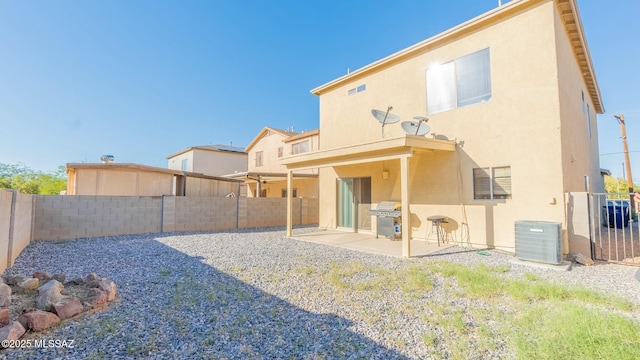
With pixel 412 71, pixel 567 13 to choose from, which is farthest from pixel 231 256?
pixel 567 13

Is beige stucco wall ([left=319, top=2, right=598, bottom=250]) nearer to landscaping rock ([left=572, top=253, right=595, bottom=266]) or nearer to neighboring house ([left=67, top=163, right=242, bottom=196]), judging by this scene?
landscaping rock ([left=572, top=253, right=595, bottom=266])

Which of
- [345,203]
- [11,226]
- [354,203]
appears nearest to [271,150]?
[345,203]

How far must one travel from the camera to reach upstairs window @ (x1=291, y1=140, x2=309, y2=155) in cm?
1944

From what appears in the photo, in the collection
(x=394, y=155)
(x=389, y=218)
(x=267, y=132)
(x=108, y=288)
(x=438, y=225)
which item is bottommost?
(x=108, y=288)

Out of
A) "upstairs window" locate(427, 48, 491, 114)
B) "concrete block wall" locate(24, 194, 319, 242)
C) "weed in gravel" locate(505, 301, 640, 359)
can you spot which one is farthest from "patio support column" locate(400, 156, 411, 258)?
"concrete block wall" locate(24, 194, 319, 242)

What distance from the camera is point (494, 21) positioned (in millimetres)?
8070

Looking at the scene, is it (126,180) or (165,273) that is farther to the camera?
(126,180)

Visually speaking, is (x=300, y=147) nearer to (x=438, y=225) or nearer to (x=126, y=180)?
(x=126, y=180)

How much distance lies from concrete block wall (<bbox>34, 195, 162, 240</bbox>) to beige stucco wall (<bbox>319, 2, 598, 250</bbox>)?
964 centimetres

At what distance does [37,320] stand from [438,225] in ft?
30.0

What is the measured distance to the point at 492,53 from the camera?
26.7 feet

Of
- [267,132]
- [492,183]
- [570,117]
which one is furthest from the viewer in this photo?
[267,132]

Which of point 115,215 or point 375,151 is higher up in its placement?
point 375,151

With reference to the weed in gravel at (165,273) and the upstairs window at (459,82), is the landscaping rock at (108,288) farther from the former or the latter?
the upstairs window at (459,82)
